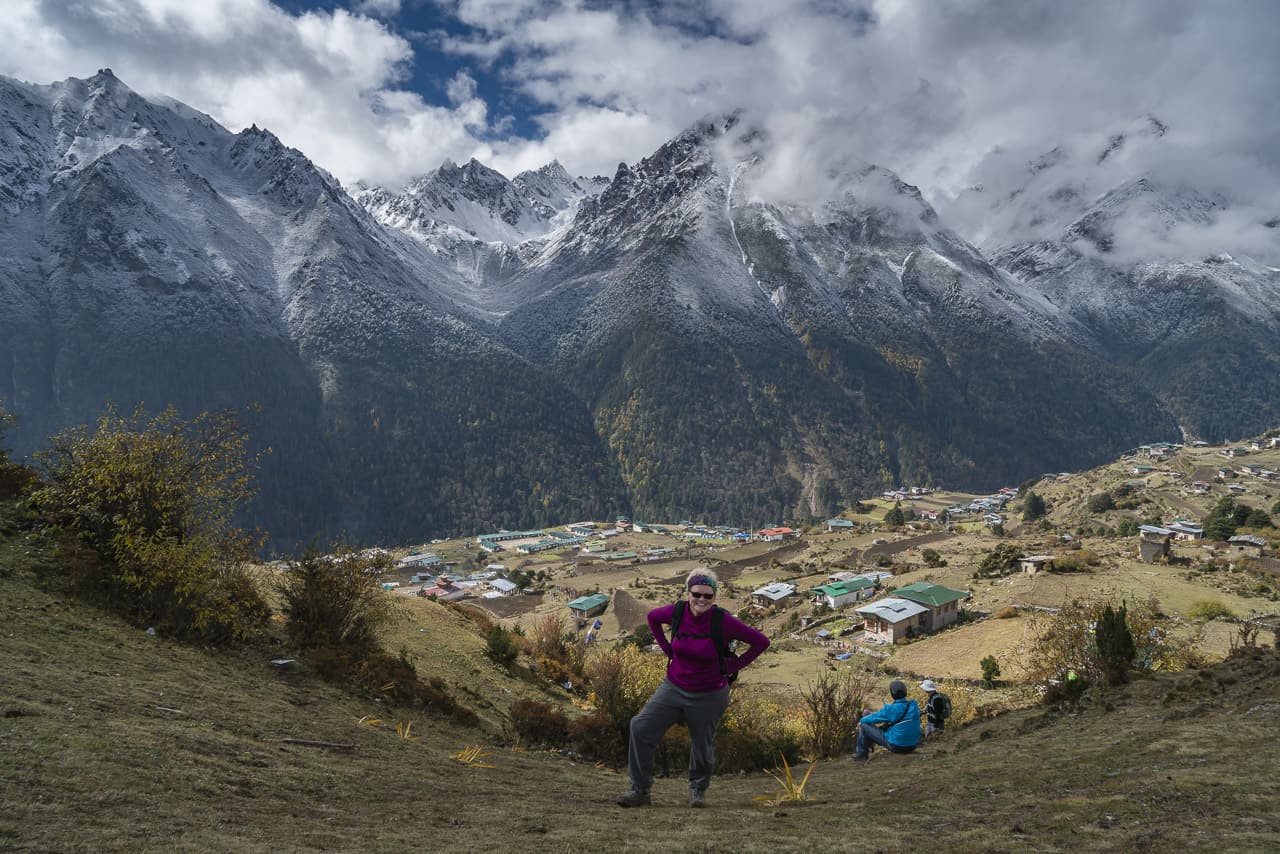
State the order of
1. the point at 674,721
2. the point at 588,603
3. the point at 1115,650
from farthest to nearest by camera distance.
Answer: the point at 588,603
the point at 1115,650
the point at 674,721

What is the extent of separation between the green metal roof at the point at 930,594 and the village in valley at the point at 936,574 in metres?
0.12

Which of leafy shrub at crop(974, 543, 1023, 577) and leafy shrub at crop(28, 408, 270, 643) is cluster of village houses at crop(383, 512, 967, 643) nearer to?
leafy shrub at crop(974, 543, 1023, 577)

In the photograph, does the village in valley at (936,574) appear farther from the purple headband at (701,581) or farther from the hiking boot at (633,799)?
the purple headband at (701,581)

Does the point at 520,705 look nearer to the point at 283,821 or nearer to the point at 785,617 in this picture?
the point at 283,821

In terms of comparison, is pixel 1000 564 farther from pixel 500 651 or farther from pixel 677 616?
pixel 677 616

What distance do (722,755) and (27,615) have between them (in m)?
12.8

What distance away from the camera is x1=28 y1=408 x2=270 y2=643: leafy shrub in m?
12.8

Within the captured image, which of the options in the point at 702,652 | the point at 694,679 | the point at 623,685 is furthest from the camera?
the point at 623,685

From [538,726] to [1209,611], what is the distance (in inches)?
1390

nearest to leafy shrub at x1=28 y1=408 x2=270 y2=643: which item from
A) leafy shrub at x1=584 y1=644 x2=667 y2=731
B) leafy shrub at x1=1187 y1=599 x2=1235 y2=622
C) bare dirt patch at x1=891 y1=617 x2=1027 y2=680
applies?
leafy shrub at x1=584 y1=644 x2=667 y2=731

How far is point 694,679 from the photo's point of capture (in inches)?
288

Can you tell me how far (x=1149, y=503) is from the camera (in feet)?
274

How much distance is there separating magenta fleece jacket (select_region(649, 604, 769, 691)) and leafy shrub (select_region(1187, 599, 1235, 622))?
36056 millimetres

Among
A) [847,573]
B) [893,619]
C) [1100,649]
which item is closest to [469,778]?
[1100,649]
